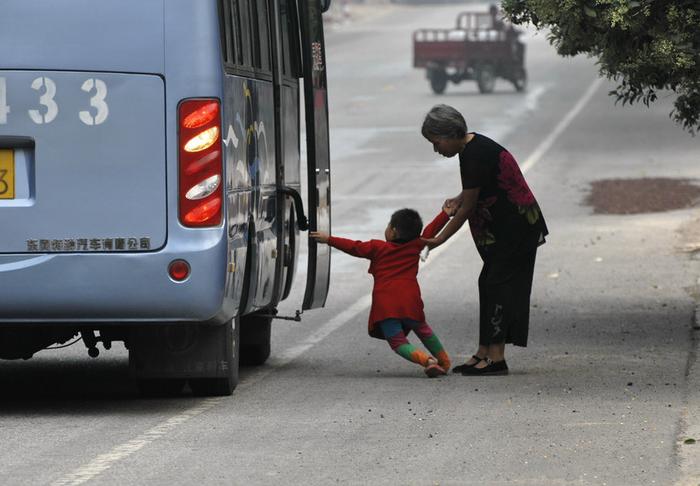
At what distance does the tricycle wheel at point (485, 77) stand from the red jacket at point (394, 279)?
3754 cm

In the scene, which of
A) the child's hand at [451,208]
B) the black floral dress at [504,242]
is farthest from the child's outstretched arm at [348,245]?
the black floral dress at [504,242]

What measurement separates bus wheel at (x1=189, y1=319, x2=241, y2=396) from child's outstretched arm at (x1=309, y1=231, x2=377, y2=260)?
90 cm

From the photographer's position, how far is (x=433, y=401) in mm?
9547

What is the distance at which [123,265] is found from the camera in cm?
863

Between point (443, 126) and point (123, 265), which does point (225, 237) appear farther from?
point (443, 126)

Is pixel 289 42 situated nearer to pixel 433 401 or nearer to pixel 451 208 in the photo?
pixel 451 208

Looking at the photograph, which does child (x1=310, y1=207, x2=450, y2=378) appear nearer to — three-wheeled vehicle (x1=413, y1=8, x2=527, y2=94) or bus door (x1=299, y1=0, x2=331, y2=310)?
bus door (x1=299, y1=0, x2=331, y2=310)

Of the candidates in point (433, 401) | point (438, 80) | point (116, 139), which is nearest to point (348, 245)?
point (433, 401)

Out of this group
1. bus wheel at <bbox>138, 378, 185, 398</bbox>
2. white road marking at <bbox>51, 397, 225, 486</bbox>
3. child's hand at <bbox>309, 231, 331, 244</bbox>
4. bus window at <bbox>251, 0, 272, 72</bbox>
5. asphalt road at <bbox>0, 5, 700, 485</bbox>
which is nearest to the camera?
white road marking at <bbox>51, 397, 225, 486</bbox>

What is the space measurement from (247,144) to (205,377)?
1256mm

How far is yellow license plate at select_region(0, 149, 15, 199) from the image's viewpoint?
28.5 feet

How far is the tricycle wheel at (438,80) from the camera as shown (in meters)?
47.6

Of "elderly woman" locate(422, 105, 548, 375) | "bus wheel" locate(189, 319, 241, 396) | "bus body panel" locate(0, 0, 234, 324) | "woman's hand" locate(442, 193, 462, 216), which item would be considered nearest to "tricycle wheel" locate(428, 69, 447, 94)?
"elderly woman" locate(422, 105, 548, 375)

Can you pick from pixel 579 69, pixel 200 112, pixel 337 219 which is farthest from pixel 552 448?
pixel 579 69
